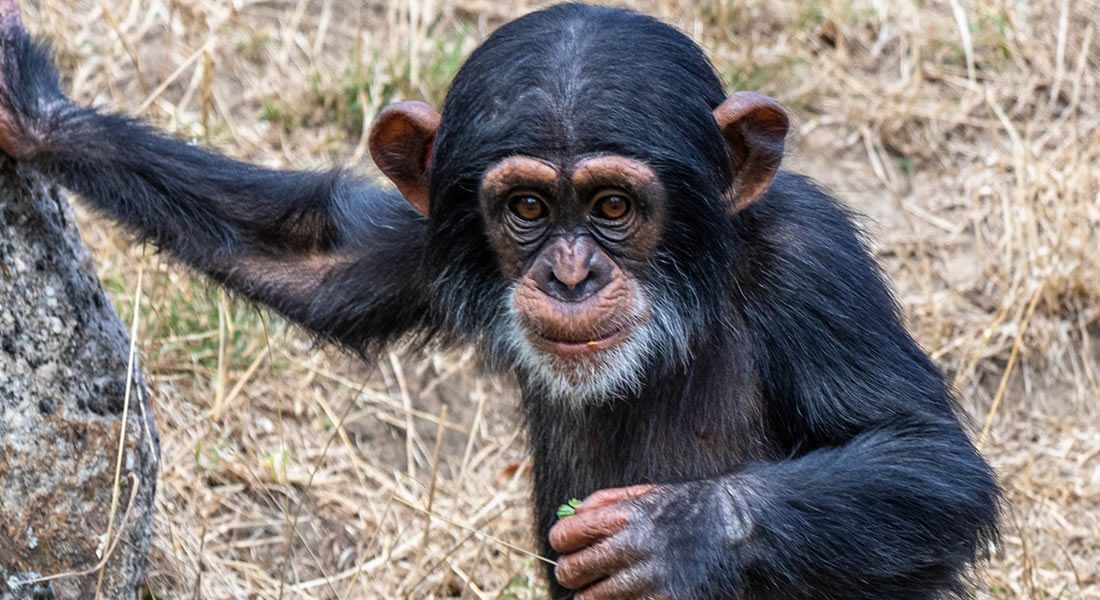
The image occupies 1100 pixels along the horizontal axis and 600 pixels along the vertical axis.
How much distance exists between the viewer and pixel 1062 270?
7344 millimetres

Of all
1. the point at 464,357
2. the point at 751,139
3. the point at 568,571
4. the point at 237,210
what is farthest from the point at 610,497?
the point at 464,357

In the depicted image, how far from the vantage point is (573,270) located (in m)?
4.18

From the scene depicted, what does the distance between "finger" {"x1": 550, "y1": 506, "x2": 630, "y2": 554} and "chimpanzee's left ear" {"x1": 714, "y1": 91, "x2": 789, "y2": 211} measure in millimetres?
1046

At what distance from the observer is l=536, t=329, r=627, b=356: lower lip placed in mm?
4277

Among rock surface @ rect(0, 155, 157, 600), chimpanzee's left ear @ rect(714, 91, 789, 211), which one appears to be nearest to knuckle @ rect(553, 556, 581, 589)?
chimpanzee's left ear @ rect(714, 91, 789, 211)

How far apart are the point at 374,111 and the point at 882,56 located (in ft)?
11.2

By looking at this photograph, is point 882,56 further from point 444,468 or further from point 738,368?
point 738,368

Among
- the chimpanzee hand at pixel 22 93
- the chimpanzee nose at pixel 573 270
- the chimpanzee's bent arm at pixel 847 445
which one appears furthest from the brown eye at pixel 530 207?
the chimpanzee hand at pixel 22 93

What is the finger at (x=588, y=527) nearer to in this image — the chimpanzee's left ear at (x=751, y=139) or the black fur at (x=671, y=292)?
the black fur at (x=671, y=292)

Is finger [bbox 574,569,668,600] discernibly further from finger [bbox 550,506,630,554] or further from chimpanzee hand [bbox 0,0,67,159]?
chimpanzee hand [bbox 0,0,67,159]

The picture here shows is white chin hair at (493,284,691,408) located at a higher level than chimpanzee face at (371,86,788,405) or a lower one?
lower

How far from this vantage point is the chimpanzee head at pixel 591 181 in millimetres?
4242

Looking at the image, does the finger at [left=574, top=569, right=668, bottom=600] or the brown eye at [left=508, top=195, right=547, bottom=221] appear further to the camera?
the brown eye at [left=508, top=195, right=547, bottom=221]

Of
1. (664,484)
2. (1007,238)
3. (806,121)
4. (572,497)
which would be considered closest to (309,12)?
(806,121)
